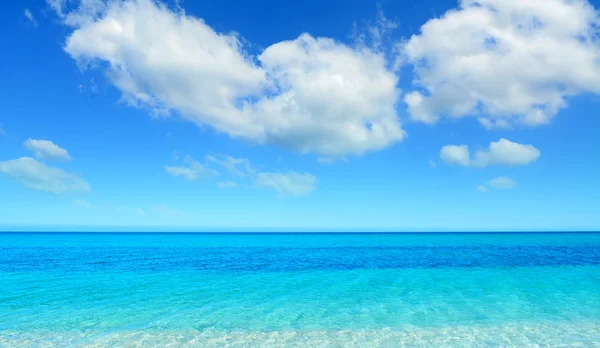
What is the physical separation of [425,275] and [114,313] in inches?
820

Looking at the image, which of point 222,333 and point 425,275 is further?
point 425,275

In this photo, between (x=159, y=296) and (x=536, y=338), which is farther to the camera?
(x=159, y=296)

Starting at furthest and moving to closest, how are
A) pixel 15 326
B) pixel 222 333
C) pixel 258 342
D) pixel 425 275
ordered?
pixel 425 275
pixel 15 326
pixel 222 333
pixel 258 342

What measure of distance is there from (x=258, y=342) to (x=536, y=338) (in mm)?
9168

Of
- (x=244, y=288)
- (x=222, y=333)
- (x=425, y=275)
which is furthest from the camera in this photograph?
(x=425, y=275)

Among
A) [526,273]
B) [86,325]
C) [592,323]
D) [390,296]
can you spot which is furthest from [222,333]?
[526,273]

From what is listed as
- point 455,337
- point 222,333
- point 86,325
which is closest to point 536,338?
point 455,337

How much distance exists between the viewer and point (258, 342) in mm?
11219

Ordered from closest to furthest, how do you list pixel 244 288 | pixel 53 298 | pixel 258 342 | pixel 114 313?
pixel 258 342 < pixel 114 313 < pixel 53 298 < pixel 244 288

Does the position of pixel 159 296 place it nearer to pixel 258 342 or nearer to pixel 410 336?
pixel 258 342

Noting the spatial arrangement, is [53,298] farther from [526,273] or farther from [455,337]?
[526,273]

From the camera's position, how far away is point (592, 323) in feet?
42.1

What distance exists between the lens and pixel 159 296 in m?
18.2

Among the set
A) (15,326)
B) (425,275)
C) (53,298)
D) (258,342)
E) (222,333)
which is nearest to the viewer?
(258,342)
